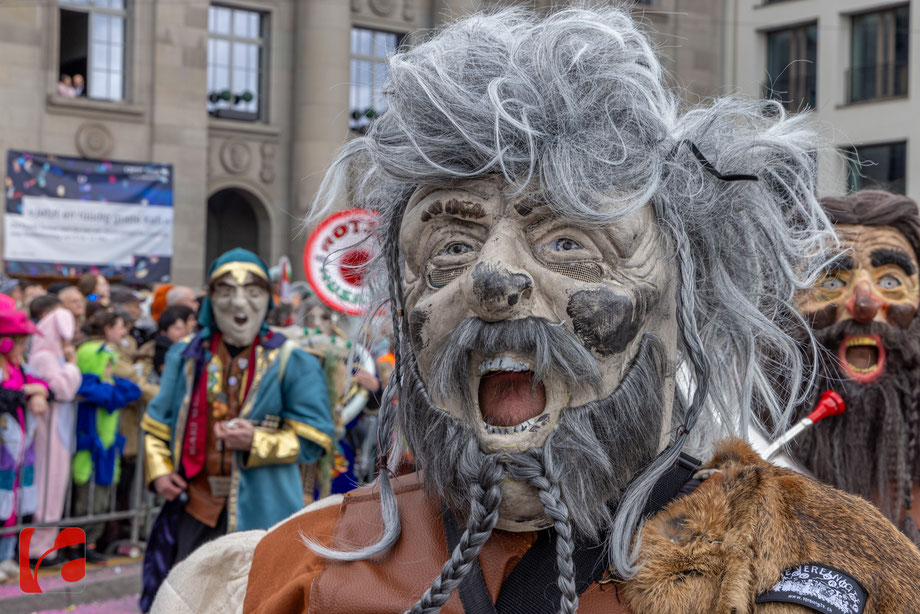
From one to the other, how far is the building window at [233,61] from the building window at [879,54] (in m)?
11.7

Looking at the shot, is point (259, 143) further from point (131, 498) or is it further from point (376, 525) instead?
point (376, 525)

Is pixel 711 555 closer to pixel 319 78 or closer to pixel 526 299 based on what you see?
pixel 526 299

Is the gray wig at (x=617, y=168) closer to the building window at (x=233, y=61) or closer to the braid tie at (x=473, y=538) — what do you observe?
the braid tie at (x=473, y=538)

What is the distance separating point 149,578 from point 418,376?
363 cm

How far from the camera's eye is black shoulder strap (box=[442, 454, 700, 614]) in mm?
1909

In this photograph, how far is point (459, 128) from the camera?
1.97 m

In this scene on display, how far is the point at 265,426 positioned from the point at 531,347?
11.5ft

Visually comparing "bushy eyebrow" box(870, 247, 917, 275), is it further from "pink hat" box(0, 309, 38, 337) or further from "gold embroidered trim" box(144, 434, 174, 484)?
"pink hat" box(0, 309, 38, 337)

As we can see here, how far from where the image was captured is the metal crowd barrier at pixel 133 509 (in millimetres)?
→ 7076

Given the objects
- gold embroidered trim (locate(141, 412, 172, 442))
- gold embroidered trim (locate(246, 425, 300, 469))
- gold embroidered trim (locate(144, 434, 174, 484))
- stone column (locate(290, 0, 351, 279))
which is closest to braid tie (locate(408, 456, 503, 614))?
gold embroidered trim (locate(246, 425, 300, 469))

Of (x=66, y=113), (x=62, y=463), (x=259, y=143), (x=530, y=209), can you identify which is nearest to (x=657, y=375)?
(x=530, y=209)

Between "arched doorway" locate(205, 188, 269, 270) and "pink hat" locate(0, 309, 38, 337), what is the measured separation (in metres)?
15.0

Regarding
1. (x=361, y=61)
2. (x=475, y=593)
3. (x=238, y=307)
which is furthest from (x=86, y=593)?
(x=361, y=61)

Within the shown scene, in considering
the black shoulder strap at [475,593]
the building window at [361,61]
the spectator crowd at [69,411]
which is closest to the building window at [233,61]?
the building window at [361,61]
